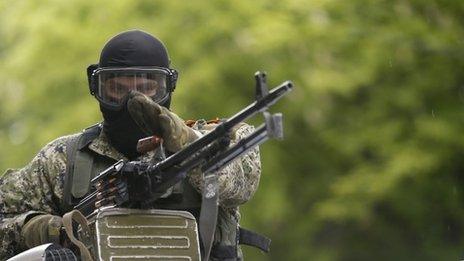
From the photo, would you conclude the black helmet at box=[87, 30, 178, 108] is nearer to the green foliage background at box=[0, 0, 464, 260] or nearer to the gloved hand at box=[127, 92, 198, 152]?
the gloved hand at box=[127, 92, 198, 152]

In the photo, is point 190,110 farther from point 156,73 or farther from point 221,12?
point 156,73

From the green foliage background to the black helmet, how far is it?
8.68m

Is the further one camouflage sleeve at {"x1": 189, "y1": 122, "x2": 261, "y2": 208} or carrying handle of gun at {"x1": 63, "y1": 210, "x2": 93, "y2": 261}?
camouflage sleeve at {"x1": 189, "y1": 122, "x2": 261, "y2": 208}

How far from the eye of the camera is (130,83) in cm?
728

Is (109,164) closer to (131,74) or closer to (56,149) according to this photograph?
(56,149)

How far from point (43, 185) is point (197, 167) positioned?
1185 millimetres

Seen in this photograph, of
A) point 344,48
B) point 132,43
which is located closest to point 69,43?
point 344,48

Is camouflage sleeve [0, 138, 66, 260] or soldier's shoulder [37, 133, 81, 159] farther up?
soldier's shoulder [37, 133, 81, 159]

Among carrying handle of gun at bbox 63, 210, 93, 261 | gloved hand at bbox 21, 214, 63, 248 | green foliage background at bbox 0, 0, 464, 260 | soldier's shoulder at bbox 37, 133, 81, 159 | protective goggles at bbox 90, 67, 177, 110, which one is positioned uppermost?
protective goggles at bbox 90, 67, 177, 110

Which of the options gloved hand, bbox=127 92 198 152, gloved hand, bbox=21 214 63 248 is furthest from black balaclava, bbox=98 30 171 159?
gloved hand, bbox=127 92 198 152

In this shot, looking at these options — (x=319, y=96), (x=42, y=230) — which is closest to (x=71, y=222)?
(x=42, y=230)

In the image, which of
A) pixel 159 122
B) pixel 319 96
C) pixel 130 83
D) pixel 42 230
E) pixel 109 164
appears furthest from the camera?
pixel 319 96

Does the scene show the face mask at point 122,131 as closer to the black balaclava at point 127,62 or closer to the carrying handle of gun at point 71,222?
the black balaclava at point 127,62

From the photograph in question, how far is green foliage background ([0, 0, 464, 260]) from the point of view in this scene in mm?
16203
